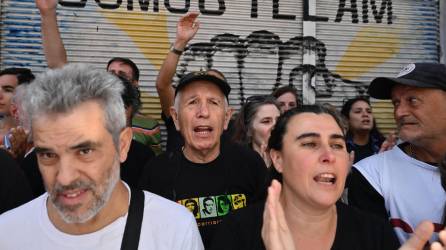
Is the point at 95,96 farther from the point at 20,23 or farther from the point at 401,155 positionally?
the point at 20,23

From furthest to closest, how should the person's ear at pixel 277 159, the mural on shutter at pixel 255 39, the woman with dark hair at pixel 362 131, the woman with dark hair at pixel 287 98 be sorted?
1. the mural on shutter at pixel 255 39
2. the woman with dark hair at pixel 362 131
3. the woman with dark hair at pixel 287 98
4. the person's ear at pixel 277 159

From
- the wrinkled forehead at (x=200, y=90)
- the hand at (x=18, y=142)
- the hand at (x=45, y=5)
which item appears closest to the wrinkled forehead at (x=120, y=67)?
the hand at (x=45, y=5)

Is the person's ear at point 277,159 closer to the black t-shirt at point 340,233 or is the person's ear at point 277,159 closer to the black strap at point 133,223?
the black t-shirt at point 340,233

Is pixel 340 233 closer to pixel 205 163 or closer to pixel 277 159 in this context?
pixel 277 159

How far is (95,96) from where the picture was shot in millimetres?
1785

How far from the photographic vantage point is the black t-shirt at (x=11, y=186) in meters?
2.19

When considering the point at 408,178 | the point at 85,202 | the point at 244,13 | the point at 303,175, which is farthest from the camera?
the point at 244,13

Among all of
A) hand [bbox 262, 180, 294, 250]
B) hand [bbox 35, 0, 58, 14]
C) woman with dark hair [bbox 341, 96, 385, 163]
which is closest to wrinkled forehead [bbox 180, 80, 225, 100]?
hand [bbox 262, 180, 294, 250]

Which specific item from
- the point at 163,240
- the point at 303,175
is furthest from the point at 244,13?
the point at 163,240

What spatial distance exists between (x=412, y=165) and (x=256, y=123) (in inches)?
69.3

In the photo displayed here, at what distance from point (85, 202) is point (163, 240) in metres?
0.31

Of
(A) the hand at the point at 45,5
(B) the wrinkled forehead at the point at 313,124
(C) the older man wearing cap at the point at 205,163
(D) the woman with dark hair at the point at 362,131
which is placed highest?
(A) the hand at the point at 45,5

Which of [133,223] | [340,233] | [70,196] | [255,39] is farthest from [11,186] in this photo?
[255,39]

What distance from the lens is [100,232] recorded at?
1813mm
